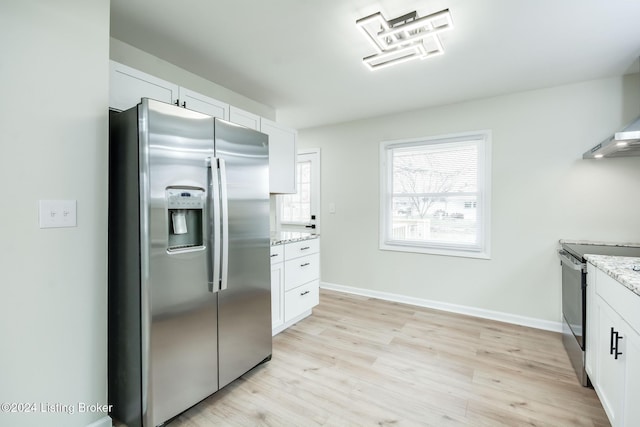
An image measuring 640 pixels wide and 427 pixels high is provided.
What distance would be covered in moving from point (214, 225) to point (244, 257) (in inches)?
14.7

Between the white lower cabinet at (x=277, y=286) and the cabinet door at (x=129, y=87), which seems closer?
the cabinet door at (x=129, y=87)

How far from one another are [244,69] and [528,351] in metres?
3.49

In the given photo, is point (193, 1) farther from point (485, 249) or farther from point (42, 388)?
point (485, 249)

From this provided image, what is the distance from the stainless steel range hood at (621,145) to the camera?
78.2 inches

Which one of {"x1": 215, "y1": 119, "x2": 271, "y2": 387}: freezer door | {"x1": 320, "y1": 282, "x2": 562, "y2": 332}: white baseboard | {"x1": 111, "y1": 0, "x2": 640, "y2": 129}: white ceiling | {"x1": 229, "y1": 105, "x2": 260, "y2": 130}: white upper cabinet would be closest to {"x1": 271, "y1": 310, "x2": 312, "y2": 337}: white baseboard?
{"x1": 215, "y1": 119, "x2": 271, "y2": 387}: freezer door

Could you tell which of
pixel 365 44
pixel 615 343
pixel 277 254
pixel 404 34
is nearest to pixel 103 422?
pixel 277 254

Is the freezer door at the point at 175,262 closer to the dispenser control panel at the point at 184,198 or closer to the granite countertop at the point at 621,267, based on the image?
the dispenser control panel at the point at 184,198

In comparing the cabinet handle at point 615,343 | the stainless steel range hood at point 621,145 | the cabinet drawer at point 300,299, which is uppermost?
the stainless steel range hood at point 621,145

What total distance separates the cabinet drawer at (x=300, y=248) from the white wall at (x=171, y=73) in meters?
1.59

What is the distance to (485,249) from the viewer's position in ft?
10.9

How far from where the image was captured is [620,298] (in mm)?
1443

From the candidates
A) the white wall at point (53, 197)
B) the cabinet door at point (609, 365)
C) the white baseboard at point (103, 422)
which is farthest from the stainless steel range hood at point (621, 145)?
the white baseboard at point (103, 422)

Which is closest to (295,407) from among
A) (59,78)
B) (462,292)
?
(59,78)

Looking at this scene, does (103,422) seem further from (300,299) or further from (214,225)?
(300,299)
